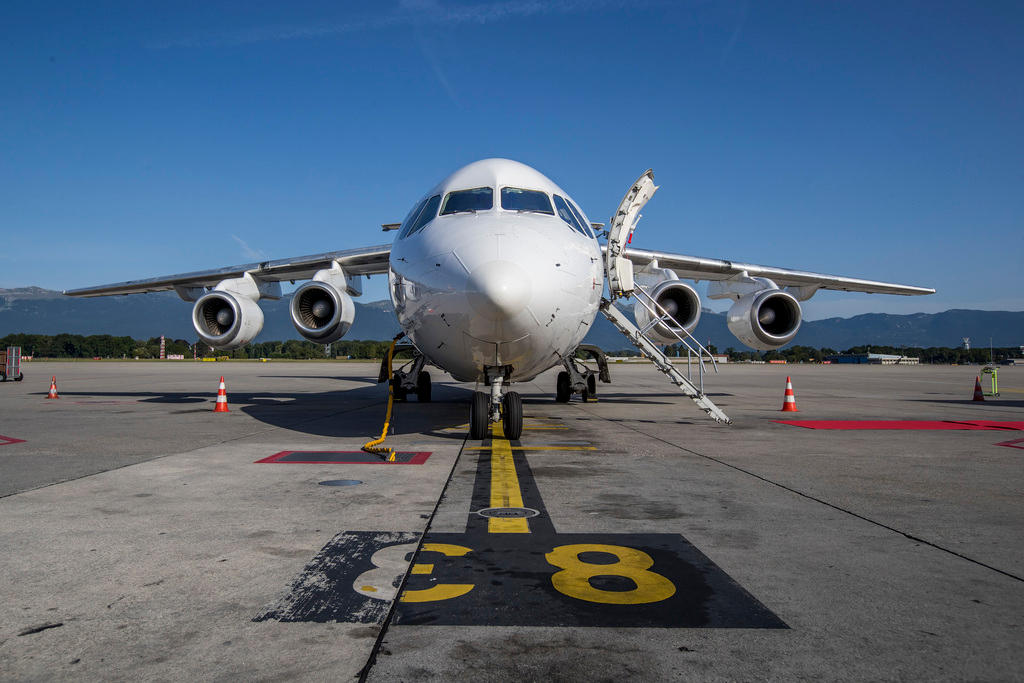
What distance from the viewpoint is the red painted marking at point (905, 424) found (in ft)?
34.2

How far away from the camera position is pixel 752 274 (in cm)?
1648

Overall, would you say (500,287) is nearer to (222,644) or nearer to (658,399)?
(222,644)

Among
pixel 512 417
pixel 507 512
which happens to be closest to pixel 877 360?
pixel 512 417

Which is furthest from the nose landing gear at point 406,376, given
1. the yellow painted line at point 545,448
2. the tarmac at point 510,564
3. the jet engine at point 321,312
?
the tarmac at point 510,564

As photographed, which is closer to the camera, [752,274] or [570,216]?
[570,216]

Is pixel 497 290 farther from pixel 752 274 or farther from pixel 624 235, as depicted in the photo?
pixel 752 274

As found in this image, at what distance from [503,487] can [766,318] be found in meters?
11.0

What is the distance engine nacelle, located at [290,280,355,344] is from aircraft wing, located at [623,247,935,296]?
609 cm

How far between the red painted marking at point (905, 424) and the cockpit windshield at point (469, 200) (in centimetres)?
633

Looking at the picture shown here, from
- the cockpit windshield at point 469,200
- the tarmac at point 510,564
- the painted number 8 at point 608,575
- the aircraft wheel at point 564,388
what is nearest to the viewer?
the tarmac at point 510,564

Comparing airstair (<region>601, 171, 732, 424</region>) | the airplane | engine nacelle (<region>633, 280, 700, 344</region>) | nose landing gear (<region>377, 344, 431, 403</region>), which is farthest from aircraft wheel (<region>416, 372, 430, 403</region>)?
airstair (<region>601, 171, 732, 424</region>)

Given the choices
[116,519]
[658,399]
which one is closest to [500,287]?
[116,519]

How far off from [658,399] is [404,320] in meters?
10.3

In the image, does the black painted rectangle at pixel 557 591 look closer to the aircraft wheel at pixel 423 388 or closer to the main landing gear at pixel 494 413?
the main landing gear at pixel 494 413
